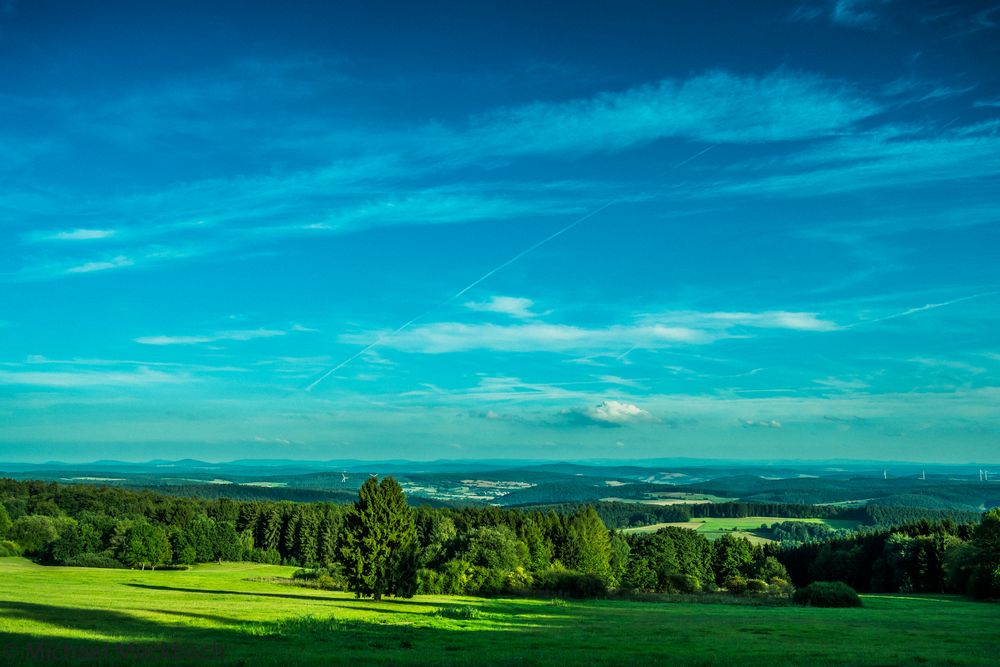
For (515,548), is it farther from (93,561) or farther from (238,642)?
(238,642)

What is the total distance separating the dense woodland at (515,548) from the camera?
8325 centimetres

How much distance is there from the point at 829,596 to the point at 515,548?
39566mm

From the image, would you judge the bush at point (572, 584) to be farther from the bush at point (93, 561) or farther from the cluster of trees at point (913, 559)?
the bush at point (93, 561)

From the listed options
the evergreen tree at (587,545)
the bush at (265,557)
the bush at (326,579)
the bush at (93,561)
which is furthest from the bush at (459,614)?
the bush at (265,557)

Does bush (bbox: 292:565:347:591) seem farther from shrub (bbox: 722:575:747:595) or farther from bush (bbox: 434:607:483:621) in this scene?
shrub (bbox: 722:575:747:595)

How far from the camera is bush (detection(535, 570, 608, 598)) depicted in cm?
8219

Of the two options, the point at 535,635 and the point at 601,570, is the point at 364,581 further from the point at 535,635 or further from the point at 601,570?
the point at 601,570

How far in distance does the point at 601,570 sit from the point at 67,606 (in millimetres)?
80827

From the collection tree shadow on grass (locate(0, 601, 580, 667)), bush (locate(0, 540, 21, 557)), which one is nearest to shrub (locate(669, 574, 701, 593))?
tree shadow on grass (locate(0, 601, 580, 667))

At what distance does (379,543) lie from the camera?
2105 inches

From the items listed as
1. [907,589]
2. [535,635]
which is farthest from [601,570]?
[535,635]

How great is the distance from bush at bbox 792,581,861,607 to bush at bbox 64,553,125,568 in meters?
90.4

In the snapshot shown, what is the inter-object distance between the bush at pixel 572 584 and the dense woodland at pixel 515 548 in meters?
0.14

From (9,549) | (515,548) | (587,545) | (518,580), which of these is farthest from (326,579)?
(9,549)
